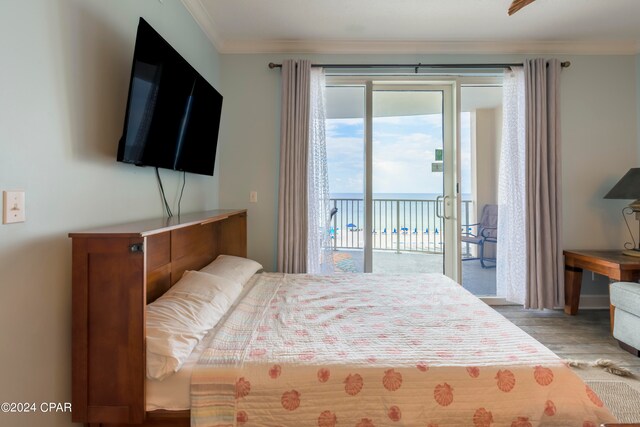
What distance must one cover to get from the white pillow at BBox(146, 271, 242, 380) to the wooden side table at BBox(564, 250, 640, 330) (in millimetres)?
2951

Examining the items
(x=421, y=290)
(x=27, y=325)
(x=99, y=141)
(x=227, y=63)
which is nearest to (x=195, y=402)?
(x=27, y=325)

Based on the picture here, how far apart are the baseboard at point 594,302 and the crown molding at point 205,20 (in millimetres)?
4369

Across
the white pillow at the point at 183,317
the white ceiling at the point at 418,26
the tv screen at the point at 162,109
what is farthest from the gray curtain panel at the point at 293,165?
the white pillow at the point at 183,317

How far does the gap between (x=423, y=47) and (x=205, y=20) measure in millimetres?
2030

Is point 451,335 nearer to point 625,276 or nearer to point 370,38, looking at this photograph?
point 625,276

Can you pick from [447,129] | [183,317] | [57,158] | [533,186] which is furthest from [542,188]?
[57,158]

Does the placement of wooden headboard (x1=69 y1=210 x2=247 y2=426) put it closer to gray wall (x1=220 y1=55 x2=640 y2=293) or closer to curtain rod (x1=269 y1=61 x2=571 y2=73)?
gray wall (x1=220 y1=55 x2=640 y2=293)

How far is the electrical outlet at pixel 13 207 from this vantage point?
1.03 metres

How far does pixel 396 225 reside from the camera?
15.2 feet

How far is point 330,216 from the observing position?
3.14 metres

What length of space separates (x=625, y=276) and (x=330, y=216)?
243 cm

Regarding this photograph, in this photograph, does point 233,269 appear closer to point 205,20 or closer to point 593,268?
point 205,20

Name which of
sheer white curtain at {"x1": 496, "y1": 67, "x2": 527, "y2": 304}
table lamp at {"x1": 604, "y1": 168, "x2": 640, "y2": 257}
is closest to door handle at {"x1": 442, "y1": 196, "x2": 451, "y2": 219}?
sheer white curtain at {"x1": 496, "y1": 67, "x2": 527, "y2": 304}

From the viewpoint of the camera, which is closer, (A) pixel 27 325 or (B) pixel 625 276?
(A) pixel 27 325
